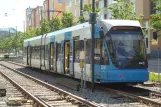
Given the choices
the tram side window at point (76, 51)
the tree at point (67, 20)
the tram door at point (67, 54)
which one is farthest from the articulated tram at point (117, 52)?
the tree at point (67, 20)

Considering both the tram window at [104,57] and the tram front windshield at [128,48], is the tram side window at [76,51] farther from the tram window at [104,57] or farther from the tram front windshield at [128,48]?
the tram front windshield at [128,48]

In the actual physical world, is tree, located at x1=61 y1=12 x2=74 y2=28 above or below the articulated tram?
above

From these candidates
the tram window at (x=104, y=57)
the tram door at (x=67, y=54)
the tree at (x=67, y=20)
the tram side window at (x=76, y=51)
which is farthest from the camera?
the tree at (x=67, y=20)

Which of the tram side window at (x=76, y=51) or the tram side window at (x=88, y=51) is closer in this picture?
the tram side window at (x=88, y=51)

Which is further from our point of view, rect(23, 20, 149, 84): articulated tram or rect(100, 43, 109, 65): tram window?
rect(100, 43, 109, 65): tram window

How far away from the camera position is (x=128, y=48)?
15.8 metres

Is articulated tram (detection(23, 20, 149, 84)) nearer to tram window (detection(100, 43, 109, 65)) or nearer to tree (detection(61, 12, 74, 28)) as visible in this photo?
tram window (detection(100, 43, 109, 65))

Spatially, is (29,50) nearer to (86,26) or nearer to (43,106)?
(86,26)

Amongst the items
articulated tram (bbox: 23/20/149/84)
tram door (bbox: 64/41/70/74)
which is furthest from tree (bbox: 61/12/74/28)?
articulated tram (bbox: 23/20/149/84)

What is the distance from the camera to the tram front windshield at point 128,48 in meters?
15.6

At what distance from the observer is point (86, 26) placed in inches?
707

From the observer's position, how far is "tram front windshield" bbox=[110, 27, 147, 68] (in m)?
15.6

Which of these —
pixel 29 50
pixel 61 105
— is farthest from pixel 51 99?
pixel 29 50

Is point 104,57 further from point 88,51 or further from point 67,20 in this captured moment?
point 67,20
